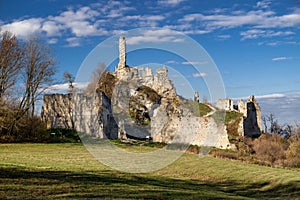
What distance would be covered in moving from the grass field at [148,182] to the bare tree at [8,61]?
16620 millimetres

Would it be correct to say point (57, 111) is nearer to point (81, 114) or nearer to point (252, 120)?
point (81, 114)

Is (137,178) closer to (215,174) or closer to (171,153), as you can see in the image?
(215,174)

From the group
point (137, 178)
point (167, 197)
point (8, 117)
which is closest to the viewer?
point (167, 197)

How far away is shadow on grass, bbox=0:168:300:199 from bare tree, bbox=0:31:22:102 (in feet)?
64.3

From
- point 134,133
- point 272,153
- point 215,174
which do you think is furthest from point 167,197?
point 272,153

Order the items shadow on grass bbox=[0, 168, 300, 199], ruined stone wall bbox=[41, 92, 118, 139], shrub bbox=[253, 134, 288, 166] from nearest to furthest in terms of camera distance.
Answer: shadow on grass bbox=[0, 168, 300, 199] < ruined stone wall bbox=[41, 92, 118, 139] < shrub bbox=[253, 134, 288, 166]

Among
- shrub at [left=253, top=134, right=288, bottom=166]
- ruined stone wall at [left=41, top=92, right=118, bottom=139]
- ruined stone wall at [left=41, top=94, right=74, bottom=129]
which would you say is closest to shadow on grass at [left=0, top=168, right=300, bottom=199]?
ruined stone wall at [left=41, top=92, right=118, bottom=139]

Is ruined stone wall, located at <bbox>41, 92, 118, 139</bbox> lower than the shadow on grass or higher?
higher

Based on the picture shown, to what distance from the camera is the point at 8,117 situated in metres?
33.9

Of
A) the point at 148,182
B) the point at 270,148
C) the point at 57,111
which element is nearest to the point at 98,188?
the point at 148,182

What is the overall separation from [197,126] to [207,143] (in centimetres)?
1200

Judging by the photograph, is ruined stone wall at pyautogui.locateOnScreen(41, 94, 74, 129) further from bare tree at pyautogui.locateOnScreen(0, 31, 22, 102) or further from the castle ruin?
bare tree at pyautogui.locateOnScreen(0, 31, 22, 102)

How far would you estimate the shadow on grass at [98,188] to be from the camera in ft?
37.8

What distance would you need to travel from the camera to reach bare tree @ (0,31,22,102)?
34.2 m
